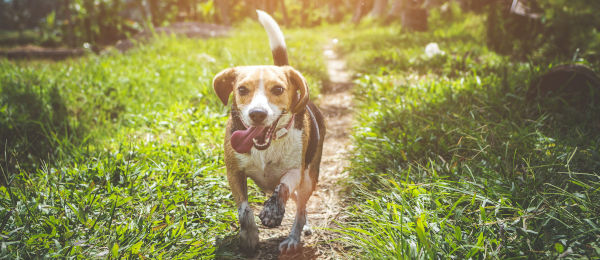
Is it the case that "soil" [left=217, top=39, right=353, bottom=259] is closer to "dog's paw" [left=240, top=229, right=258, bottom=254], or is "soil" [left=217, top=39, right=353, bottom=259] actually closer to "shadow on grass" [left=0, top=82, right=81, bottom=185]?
"dog's paw" [left=240, top=229, right=258, bottom=254]

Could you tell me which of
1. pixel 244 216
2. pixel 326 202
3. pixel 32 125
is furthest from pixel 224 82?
pixel 32 125

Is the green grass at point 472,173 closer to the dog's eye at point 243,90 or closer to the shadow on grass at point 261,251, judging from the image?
the shadow on grass at point 261,251

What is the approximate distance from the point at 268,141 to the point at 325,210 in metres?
1.14

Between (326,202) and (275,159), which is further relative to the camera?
(326,202)

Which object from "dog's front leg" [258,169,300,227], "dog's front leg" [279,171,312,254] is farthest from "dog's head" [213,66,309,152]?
"dog's front leg" [279,171,312,254]

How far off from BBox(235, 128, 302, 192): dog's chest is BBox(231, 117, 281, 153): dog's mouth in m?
0.13

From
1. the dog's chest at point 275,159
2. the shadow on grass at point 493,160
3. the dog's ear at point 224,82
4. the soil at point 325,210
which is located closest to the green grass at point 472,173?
the shadow on grass at point 493,160

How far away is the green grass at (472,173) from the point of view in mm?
1729

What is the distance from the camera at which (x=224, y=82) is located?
2336 millimetres

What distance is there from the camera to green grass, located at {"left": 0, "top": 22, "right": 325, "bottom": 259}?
6.54 ft

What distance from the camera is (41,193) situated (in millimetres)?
2322

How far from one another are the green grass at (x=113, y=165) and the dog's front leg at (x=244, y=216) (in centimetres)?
22

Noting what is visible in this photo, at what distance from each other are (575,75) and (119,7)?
75.1 ft

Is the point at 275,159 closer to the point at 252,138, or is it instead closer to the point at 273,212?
the point at 252,138
